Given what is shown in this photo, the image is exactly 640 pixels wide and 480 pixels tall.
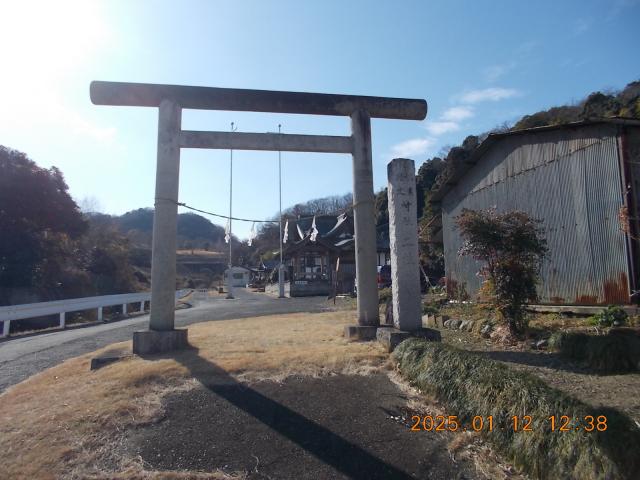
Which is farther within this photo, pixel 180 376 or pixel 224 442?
pixel 180 376

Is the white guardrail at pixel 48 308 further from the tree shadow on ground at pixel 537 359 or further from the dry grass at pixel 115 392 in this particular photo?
the tree shadow on ground at pixel 537 359

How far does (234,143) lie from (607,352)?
21.9 ft

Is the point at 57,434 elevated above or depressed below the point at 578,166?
below

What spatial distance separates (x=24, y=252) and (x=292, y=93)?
64.8 feet

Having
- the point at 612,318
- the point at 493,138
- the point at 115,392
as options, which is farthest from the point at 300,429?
the point at 493,138

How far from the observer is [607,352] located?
16.5ft

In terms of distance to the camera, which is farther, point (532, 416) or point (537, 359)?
point (537, 359)

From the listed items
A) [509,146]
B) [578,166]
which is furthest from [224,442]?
[509,146]

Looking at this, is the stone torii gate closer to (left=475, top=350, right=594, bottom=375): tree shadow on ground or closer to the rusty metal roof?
(left=475, top=350, right=594, bottom=375): tree shadow on ground

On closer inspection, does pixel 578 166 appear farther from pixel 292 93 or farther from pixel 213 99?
pixel 213 99

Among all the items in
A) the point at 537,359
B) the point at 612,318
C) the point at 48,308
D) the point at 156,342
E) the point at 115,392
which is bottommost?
the point at 115,392

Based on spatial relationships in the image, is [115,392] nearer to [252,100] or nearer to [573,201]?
[252,100]

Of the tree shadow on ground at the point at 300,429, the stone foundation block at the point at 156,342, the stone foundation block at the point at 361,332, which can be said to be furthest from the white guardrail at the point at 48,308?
the stone foundation block at the point at 361,332

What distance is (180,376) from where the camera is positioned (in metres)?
5.46
